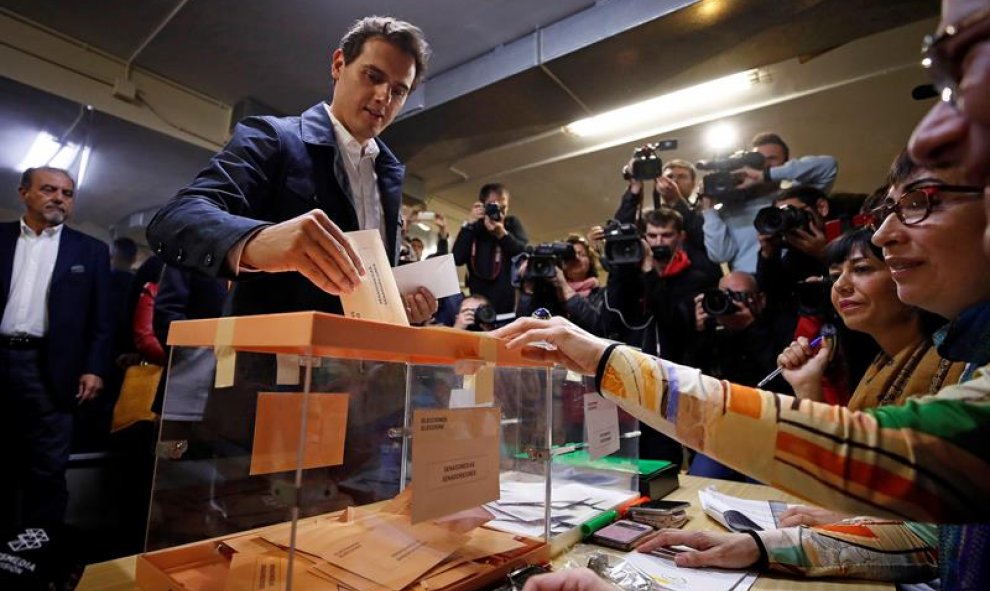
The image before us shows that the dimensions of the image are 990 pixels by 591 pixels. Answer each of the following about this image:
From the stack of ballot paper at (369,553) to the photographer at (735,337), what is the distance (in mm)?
1354

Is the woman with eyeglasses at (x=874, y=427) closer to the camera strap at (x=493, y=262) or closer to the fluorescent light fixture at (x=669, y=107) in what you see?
the camera strap at (x=493, y=262)

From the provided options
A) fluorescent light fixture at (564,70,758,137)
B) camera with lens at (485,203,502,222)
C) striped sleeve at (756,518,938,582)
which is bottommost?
striped sleeve at (756,518,938,582)

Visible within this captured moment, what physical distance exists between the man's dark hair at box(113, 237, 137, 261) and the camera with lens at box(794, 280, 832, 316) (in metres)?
3.71

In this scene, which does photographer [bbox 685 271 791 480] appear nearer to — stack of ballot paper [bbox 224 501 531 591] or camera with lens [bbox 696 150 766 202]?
camera with lens [bbox 696 150 766 202]

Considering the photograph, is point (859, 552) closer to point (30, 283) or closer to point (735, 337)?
point (735, 337)

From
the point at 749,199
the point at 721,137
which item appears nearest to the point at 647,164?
the point at 749,199

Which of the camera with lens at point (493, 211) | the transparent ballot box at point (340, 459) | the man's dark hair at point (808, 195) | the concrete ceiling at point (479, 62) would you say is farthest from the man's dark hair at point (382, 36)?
the camera with lens at point (493, 211)

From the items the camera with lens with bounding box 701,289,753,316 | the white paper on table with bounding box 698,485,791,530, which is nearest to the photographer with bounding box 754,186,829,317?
the camera with lens with bounding box 701,289,753,316

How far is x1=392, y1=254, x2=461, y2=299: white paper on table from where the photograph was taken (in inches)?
33.5

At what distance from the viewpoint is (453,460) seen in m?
0.68

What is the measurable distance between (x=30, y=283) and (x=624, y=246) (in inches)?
104

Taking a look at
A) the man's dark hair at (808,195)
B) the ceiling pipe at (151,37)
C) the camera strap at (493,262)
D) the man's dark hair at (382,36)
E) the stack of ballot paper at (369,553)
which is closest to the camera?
the stack of ballot paper at (369,553)

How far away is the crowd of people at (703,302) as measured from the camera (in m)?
0.51

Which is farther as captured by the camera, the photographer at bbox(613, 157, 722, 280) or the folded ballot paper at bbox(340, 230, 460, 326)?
the photographer at bbox(613, 157, 722, 280)
